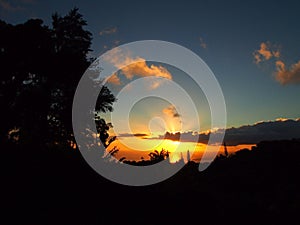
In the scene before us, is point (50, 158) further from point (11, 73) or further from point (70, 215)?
point (11, 73)

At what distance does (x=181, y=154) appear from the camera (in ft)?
106

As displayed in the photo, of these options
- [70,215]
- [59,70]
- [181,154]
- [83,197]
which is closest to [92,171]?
[83,197]

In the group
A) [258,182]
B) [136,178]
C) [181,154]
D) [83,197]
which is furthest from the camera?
[181,154]

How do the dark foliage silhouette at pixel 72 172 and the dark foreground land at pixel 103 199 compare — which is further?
the dark foliage silhouette at pixel 72 172

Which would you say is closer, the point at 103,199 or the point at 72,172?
→ the point at 103,199

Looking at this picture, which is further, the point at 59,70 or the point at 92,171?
the point at 59,70

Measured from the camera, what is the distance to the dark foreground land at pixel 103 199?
39.5ft

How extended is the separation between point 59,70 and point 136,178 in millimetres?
12102

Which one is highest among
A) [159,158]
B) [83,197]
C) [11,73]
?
[11,73]

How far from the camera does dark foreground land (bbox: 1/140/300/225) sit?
12.0 metres

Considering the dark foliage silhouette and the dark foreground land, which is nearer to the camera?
the dark foreground land

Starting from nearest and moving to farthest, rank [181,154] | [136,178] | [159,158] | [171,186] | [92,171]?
1. [92,171]
2. [136,178]
3. [171,186]
4. [159,158]
5. [181,154]

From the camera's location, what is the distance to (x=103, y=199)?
46.0ft

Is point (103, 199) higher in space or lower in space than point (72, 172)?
lower
